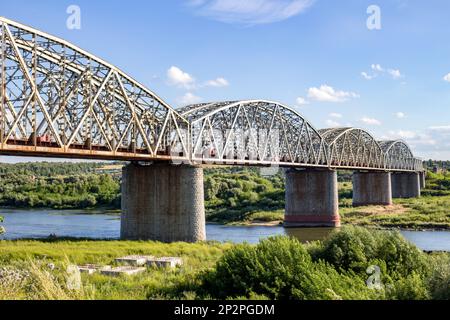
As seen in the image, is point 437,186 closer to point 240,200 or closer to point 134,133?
point 240,200

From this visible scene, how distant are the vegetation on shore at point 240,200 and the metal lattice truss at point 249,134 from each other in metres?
12.4

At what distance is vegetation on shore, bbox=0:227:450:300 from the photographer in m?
13.8

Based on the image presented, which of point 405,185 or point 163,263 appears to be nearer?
point 163,263

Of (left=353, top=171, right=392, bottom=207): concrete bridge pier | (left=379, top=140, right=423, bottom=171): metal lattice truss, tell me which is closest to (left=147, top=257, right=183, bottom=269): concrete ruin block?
(left=353, top=171, right=392, bottom=207): concrete bridge pier

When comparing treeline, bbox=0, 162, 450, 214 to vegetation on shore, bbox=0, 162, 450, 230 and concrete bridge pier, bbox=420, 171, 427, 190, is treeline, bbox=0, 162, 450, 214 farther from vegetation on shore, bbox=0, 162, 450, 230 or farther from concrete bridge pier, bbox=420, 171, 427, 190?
concrete bridge pier, bbox=420, 171, 427, 190

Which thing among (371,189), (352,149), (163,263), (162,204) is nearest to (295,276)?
(163,263)

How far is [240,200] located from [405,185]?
52346 mm

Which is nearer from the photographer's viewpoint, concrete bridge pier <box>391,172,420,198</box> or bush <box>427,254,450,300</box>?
bush <box>427,254,450,300</box>

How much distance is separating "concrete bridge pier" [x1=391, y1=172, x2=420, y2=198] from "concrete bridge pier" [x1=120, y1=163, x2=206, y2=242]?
325 ft

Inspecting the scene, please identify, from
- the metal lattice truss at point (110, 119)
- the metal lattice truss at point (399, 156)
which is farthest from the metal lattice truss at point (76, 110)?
the metal lattice truss at point (399, 156)

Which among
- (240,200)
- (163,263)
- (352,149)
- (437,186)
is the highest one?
(352,149)

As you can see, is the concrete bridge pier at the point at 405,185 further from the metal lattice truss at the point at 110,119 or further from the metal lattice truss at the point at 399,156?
the metal lattice truss at the point at 110,119

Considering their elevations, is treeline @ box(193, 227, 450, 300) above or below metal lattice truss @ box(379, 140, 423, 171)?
below

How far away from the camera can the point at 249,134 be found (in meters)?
70.3
